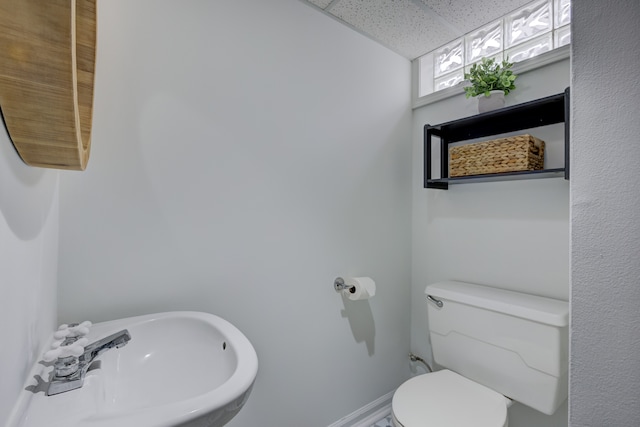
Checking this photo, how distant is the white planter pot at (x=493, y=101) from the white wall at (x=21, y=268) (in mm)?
1627

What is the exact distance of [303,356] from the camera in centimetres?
136

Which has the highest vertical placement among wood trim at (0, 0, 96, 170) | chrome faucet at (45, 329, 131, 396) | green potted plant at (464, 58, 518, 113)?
green potted plant at (464, 58, 518, 113)

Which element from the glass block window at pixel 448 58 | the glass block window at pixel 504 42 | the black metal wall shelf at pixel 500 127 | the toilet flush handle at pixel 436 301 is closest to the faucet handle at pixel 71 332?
the toilet flush handle at pixel 436 301

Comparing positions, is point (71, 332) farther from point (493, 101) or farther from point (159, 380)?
point (493, 101)

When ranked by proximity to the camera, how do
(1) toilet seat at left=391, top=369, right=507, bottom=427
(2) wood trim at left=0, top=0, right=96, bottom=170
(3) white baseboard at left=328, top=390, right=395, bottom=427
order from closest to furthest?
1. (2) wood trim at left=0, top=0, right=96, bottom=170
2. (1) toilet seat at left=391, top=369, right=507, bottom=427
3. (3) white baseboard at left=328, top=390, right=395, bottom=427

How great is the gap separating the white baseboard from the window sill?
1.73 m

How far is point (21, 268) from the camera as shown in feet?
1.70

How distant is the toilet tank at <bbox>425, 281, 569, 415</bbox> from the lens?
111 cm

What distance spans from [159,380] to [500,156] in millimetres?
1491

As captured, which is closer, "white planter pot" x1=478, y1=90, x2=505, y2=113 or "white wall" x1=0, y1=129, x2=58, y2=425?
"white wall" x1=0, y1=129, x2=58, y2=425

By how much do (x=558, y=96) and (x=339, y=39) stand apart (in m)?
0.99

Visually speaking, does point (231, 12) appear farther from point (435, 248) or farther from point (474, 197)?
point (435, 248)

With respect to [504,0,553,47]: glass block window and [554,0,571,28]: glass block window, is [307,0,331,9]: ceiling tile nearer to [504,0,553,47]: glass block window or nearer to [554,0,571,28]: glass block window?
[504,0,553,47]: glass block window

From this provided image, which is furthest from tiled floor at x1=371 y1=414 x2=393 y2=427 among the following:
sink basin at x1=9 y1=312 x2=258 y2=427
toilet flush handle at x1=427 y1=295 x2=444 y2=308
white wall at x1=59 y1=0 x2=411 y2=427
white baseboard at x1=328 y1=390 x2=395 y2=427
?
sink basin at x1=9 y1=312 x2=258 y2=427
